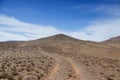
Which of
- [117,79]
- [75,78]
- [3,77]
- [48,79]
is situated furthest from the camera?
[117,79]

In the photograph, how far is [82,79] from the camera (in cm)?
2011

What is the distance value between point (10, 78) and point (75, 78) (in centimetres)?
590

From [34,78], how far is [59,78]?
2495mm

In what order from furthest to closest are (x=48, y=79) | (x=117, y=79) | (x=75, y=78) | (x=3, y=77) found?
(x=117, y=79) < (x=75, y=78) < (x=48, y=79) < (x=3, y=77)

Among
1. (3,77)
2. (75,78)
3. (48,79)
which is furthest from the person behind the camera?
(75,78)

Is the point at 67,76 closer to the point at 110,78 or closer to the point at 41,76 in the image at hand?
the point at 41,76

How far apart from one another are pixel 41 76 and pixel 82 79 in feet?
Result: 11.6

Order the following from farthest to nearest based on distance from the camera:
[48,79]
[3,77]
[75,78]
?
[75,78], [48,79], [3,77]

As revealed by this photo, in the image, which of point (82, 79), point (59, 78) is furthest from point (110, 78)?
point (59, 78)

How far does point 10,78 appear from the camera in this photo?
17781 mm

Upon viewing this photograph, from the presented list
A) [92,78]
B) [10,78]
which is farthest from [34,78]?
[92,78]

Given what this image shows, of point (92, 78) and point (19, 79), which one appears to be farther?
point (92, 78)

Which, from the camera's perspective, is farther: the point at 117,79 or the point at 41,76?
the point at 117,79

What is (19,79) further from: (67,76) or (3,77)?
(67,76)
